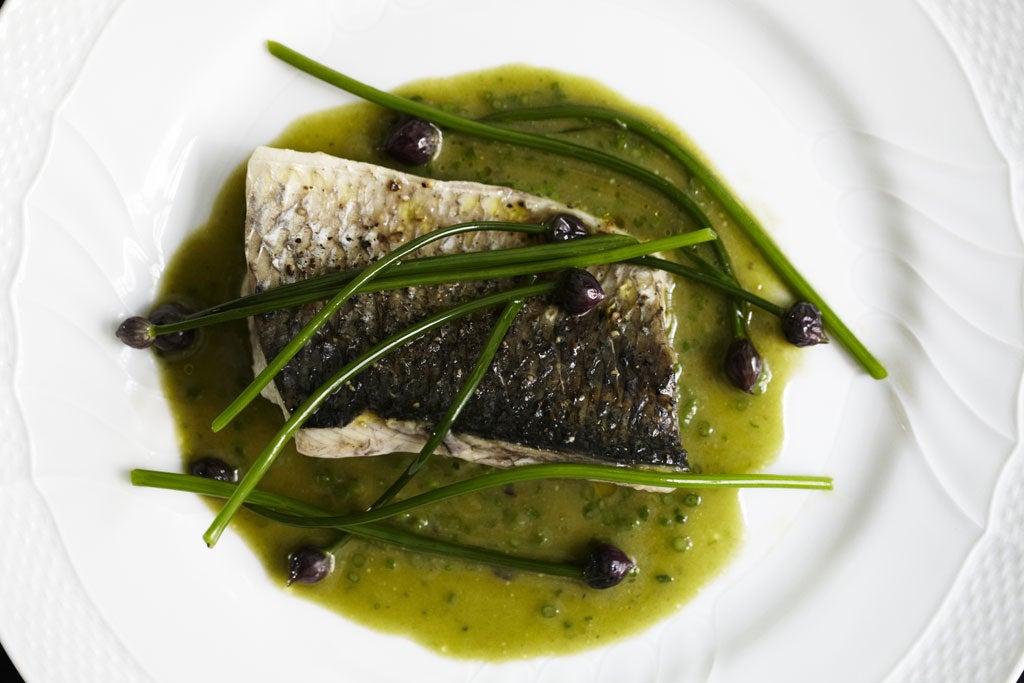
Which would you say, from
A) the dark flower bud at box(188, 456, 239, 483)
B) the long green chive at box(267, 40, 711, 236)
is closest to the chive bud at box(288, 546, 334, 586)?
the dark flower bud at box(188, 456, 239, 483)

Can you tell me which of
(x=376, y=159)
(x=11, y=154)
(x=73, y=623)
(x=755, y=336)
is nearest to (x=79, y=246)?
(x=11, y=154)

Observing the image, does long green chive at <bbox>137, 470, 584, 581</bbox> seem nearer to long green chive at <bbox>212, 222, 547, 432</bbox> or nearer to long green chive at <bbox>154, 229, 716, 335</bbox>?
long green chive at <bbox>212, 222, 547, 432</bbox>

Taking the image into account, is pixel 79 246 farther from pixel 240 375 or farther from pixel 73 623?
pixel 73 623

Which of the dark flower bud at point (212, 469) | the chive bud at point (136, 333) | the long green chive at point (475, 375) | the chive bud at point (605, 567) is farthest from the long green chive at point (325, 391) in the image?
the chive bud at point (605, 567)

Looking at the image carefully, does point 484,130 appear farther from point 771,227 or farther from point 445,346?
point 771,227

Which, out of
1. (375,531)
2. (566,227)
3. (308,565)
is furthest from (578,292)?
Result: (308,565)

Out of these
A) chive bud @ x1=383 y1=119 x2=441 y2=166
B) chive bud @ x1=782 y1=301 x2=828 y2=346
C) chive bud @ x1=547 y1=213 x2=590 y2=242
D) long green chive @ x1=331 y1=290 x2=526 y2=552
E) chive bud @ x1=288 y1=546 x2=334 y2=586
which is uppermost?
chive bud @ x1=383 y1=119 x2=441 y2=166
